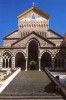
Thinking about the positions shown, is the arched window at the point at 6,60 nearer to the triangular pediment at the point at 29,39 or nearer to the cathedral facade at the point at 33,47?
the cathedral facade at the point at 33,47

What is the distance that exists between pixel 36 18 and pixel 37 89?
30.9m

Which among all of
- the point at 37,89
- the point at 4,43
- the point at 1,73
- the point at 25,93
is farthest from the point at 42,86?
the point at 4,43

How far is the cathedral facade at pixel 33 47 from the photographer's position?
50.7m

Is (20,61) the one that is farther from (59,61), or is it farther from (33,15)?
(33,15)

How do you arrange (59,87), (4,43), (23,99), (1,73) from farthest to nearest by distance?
(4,43)
(1,73)
(59,87)
(23,99)

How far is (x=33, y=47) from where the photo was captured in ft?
176

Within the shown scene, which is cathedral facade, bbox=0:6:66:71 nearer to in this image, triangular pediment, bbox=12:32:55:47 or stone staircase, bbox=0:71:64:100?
triangular pediment, bbox=12:32:55:47

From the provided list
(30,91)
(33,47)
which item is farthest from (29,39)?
(30,91)

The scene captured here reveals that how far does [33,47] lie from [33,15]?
8.03 m

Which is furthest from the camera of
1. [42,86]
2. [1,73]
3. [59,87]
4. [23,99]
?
[1,73]

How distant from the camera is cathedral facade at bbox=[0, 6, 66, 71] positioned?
50.7 meters

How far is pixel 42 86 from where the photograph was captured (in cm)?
3178

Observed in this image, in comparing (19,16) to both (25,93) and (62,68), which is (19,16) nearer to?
(62,68)

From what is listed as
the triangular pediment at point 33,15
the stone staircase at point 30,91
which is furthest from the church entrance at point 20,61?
the stone staircase at point 30,91
